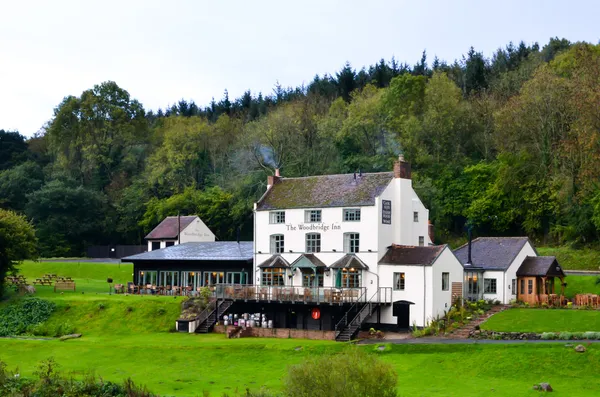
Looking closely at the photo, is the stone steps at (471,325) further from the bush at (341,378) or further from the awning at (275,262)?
the bush at (341,378)

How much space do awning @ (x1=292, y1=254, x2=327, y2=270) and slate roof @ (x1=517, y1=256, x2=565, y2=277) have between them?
503 inches

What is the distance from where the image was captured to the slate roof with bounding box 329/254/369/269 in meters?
55.6

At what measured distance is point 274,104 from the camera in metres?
134

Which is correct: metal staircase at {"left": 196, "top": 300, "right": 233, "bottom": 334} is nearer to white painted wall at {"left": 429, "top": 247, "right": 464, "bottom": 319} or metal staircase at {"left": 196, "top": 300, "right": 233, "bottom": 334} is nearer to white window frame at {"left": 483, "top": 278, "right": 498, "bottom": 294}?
white painted wall at {"left": 429, "top": 247, "right": 464, "bottom": 319}

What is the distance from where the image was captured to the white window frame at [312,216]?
58484mm

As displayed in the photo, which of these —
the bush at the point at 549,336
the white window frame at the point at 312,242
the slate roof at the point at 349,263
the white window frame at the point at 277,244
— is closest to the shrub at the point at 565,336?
the bush at the point at 549,336

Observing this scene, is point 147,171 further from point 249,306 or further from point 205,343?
point 205,343

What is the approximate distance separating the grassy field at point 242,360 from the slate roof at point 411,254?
8.39m

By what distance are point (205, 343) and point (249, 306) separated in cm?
934

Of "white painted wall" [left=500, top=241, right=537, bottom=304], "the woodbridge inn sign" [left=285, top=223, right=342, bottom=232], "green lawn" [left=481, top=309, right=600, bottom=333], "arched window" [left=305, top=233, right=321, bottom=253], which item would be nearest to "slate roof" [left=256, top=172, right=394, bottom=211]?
"the woodbridge inn sign" [left=285, top=223, right=342, bottom=232]

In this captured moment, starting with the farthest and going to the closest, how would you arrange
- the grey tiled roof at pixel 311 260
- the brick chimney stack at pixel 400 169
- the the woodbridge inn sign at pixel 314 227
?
→ the brick chimney stack at pixel 400 169, the the woodbridge inn sign at pixel 314 227, the grey tiled roof at pixel 311 260

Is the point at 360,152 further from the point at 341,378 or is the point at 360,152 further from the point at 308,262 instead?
the point at 341,378

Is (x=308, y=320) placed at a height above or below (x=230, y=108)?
below

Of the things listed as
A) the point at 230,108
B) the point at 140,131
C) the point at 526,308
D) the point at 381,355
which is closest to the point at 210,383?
the point at 381,355
